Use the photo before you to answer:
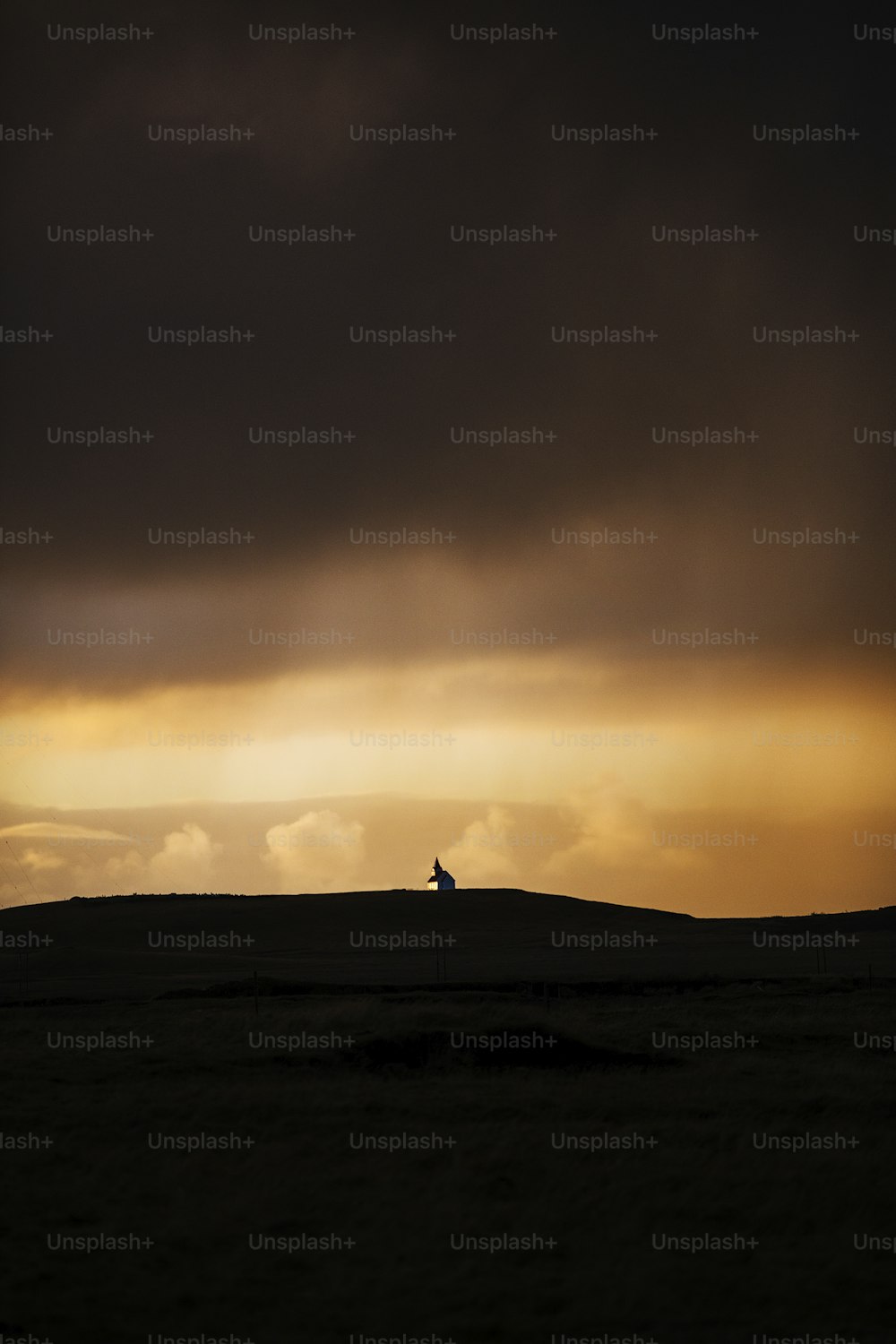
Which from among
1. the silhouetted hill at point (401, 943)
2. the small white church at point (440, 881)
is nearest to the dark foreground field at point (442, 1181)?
the silhouetted hill at point (401, 943)

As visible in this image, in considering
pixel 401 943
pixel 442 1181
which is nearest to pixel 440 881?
pixel 401 943

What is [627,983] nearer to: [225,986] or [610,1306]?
[225,986]

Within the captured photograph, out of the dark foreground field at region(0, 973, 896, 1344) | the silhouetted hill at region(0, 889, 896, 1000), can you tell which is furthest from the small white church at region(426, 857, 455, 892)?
the dark foreground field at region(0, 973, 896, 1344)

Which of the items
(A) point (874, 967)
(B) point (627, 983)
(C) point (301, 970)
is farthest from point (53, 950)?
(A) point (874, 967)

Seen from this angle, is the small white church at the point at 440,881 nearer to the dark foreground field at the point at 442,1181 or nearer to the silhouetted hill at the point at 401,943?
the silhouetted hill at the point at 401,943

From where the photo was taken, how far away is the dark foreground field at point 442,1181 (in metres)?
16.0

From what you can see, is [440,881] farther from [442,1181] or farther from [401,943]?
[442,1181]

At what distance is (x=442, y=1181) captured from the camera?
71.3ft

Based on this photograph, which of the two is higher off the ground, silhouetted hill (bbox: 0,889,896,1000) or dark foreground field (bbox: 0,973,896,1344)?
silhouetted hill (bbox: 0,889,896,1000)

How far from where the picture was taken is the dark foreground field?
16.0 metres

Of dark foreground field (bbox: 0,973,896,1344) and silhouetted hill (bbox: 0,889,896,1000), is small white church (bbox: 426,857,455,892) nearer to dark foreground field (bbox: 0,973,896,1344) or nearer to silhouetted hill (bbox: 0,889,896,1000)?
silhouetted hill (bbox: 0,889,896,1000)

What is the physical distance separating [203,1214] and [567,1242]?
5.48 metres

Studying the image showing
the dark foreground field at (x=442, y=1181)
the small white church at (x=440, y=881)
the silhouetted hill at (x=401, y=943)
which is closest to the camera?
the dark foreground field at (x=442, y=1181)

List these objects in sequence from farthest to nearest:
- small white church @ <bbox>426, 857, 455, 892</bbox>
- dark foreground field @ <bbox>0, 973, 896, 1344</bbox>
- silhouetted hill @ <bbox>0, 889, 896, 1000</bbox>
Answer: small white church @ <bbox>426, 857, 455, 892</bbox>, silhouetted hill @ <bbox>0, 889, 896, 1000</bbox>, dark foreground field @ <bbox>0, 973, 896, 1344</bbox>
